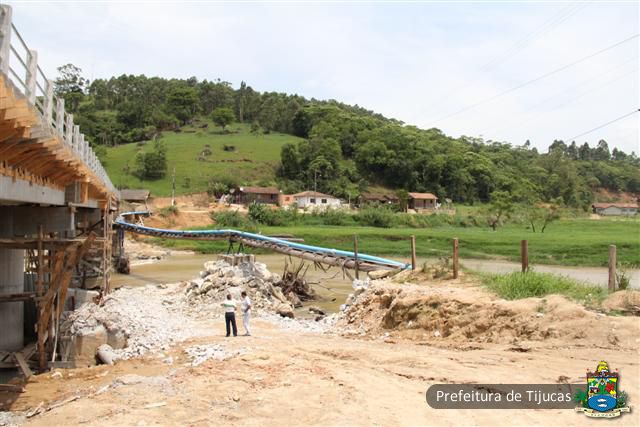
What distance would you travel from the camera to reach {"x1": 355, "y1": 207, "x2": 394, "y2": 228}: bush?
68.4m

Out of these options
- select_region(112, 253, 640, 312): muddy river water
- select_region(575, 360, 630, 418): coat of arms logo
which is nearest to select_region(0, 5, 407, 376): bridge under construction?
select_region(112, 253, 640, 312): muddy river water

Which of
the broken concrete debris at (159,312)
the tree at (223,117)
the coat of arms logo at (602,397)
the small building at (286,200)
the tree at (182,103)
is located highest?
the tree at (182,103)

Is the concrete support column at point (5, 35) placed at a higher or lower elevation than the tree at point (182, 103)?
lower

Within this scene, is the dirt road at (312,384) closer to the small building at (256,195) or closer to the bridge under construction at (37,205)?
the bridge under construction at (37,205)

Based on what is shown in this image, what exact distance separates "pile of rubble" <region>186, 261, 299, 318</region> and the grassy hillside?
56764 millimetres

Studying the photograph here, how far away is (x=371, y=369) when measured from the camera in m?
10.6

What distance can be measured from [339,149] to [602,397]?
9145 cm

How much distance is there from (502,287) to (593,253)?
31.8 m

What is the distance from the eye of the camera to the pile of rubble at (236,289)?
19109 mm

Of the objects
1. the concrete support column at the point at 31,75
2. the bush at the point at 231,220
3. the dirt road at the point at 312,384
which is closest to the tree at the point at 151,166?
the bush at the point at 231,220

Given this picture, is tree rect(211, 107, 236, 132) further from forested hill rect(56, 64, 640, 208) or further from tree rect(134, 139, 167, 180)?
tree rect(134, 139, 167, 180)

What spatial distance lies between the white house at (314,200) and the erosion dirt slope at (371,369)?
63.1 metres

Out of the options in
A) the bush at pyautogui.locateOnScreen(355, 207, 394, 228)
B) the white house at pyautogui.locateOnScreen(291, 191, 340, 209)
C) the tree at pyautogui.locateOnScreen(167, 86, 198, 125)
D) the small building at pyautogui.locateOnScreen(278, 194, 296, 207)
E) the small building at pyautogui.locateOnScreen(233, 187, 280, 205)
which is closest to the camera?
the bush at pyautogui.locateOnScreen(355, 207, 394, 228)

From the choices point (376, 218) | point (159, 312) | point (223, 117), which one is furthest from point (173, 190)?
point (159, 312)
